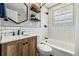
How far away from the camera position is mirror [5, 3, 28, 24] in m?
1.39

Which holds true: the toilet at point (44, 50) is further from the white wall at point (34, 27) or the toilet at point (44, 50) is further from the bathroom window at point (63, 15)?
the bathroom window at point (63, 15)

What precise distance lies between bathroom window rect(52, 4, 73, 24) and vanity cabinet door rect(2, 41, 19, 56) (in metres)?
0.77

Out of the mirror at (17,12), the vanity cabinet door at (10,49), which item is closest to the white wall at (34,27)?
the mirror at (17,12)

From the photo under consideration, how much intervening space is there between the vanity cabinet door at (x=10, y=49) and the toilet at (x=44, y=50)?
0.42 metres

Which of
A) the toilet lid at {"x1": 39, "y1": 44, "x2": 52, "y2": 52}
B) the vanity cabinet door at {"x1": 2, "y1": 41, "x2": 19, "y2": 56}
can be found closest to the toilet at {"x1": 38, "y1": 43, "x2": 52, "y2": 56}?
the toilet lid at {"x1": 39, "y1": 44, "x2": 52, "y2": 52}

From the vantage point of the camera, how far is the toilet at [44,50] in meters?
1.43

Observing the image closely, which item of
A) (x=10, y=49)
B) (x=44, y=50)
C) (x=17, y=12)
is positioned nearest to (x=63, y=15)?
(x=44, y=50)

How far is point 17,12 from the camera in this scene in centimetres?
148

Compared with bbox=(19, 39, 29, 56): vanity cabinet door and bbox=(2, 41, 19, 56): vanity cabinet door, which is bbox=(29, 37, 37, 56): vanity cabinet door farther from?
bbox=(2, 41, 19, 56): vanity cabinet door

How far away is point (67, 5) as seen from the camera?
56.9 inches

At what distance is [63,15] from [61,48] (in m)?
0.58

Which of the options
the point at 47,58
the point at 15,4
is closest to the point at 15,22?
the point at 15,4

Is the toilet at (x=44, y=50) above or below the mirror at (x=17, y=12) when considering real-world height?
below

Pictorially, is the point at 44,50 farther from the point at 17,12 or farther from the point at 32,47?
the point at 17,12
